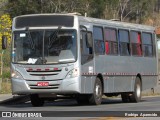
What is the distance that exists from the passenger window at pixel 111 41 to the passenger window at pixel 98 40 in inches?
15.7

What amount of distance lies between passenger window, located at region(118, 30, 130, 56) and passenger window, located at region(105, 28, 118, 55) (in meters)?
0.45

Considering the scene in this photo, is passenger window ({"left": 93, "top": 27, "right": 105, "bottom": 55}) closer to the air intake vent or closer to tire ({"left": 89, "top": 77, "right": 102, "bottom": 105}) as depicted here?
tire ({"left": 89, "top": 77, "right": 102, "bottom": 105})

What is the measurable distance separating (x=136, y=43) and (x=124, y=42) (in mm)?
1284

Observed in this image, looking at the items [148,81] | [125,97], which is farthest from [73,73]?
[148,81]

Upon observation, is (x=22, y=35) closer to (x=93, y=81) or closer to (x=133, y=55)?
(x=93, y=81)

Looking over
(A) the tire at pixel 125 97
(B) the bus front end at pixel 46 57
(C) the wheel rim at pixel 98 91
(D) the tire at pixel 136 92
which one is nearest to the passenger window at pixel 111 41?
(C) the wheel rim at pixel 98 91

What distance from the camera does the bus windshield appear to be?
22094mm

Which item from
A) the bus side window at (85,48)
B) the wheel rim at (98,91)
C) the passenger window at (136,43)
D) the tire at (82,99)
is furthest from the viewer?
the passenger window at (136,43)

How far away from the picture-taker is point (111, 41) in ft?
82.5

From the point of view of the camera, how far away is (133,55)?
2706 centimetres

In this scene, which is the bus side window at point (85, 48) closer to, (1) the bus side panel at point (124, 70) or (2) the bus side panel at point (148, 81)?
(1) the bus side panel at point (124, 70)

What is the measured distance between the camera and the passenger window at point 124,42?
25984 millimetres

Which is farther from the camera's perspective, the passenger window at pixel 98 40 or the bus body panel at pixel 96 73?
the passenger window at pixel 98 40

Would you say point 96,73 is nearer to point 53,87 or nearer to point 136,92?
point 53,87
